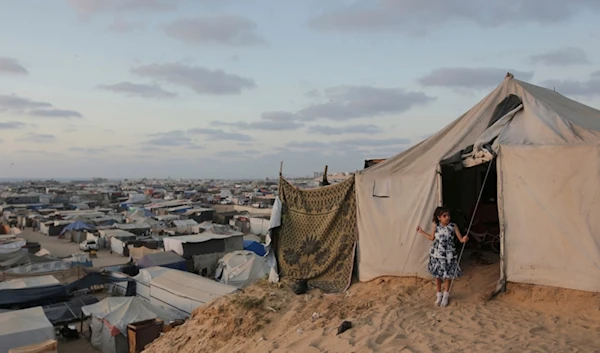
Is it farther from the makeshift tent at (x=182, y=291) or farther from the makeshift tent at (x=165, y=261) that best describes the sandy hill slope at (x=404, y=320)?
the makeshift tent at (x=165, y=261)

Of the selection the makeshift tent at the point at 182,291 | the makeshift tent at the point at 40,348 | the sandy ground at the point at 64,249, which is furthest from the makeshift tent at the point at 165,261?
the makeshift tent at the point at 40,348

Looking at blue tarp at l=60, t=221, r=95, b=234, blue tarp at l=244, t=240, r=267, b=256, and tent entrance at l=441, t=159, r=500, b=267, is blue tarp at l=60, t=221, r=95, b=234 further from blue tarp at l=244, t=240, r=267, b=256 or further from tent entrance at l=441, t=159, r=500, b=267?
tent entrance at l=441, t=159, r=500, b=267

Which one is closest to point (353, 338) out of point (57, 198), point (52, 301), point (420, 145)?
point (420, 145)

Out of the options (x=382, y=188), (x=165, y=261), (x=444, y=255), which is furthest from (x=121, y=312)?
(x=444, y=255)

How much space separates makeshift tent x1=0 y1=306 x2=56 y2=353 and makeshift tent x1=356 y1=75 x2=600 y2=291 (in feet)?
33.2

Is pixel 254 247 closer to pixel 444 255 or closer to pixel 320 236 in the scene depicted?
pixel 320 236

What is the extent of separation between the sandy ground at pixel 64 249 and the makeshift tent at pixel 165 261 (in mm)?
5513

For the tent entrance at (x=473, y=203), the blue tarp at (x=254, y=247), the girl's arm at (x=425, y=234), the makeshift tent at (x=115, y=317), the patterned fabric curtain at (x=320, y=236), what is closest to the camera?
the girl's arm at (x=425, y=234)

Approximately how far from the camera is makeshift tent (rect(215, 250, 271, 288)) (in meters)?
19.3

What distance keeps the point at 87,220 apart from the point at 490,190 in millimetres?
37556

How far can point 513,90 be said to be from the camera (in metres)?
7.34

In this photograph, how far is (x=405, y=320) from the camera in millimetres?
5793

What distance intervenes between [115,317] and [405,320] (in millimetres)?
11210

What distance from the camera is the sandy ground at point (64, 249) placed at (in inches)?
1041
